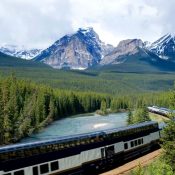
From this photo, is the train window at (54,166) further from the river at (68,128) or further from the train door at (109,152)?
the river at (68,128)

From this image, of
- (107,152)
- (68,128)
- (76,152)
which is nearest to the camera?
(76,152)

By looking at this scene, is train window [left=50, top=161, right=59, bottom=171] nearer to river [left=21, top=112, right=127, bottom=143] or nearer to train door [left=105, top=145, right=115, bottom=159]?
train door [left=105, top=145, right=115, bottom=159]

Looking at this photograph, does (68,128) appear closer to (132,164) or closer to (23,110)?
(23,110)

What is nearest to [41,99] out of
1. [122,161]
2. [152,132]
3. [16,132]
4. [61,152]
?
[16,132]

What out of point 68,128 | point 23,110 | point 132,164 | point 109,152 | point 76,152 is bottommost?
point 68,128

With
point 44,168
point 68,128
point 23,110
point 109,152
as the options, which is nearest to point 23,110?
point 23,110

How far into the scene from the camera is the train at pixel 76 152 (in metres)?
43.0

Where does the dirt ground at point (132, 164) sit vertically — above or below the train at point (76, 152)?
below

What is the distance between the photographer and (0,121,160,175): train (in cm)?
4303

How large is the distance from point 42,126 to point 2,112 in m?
46.0

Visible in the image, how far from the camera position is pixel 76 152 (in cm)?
5147

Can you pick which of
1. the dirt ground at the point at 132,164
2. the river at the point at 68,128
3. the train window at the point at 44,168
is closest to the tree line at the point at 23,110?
the river at the point at 68,128

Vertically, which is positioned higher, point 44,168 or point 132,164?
point 44,168

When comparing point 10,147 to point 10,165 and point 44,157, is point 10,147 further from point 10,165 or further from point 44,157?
point 44,157
